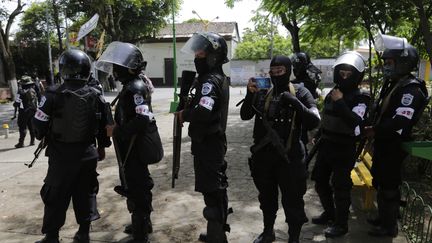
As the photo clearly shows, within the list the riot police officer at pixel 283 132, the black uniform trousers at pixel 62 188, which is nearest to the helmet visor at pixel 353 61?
the riot police officer at pixel 283 132

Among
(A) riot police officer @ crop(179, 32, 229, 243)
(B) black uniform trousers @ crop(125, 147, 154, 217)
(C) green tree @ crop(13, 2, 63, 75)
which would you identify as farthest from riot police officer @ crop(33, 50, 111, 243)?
(C) green tree @ crop(13, 2, 63, 75)

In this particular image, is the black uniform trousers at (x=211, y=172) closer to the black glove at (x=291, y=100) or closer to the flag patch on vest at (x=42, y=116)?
the black glove at (x=291, y=100)

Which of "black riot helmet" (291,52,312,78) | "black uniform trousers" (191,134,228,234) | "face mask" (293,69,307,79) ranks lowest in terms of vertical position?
"black uniform trousers" (191,134,228,234)

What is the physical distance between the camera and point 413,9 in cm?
665

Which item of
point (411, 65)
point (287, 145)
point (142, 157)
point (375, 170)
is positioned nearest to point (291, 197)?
point (287, 145)

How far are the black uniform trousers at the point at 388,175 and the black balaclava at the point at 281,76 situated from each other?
1.07m

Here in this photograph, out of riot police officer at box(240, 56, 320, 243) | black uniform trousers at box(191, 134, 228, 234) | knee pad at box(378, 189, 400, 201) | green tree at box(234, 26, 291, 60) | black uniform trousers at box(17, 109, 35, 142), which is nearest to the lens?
riot police officer at box(240, 56, 320, 243)

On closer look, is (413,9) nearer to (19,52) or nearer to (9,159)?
(9,159)

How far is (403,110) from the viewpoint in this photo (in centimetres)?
345

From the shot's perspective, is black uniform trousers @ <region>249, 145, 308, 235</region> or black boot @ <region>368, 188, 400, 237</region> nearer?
black uniform trousers @ <region>249, 145, 308, 235</region>

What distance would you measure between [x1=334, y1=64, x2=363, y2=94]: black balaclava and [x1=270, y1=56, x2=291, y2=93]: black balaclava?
58 cm

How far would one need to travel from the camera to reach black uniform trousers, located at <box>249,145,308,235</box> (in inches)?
134

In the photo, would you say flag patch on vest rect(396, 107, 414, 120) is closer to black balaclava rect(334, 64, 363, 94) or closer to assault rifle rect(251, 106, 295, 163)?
black balaclava rect(334, 64, 363, 94)

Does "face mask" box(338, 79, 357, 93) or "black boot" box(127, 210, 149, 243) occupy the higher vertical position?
"face mask" box(338, 79, 357, 93)
